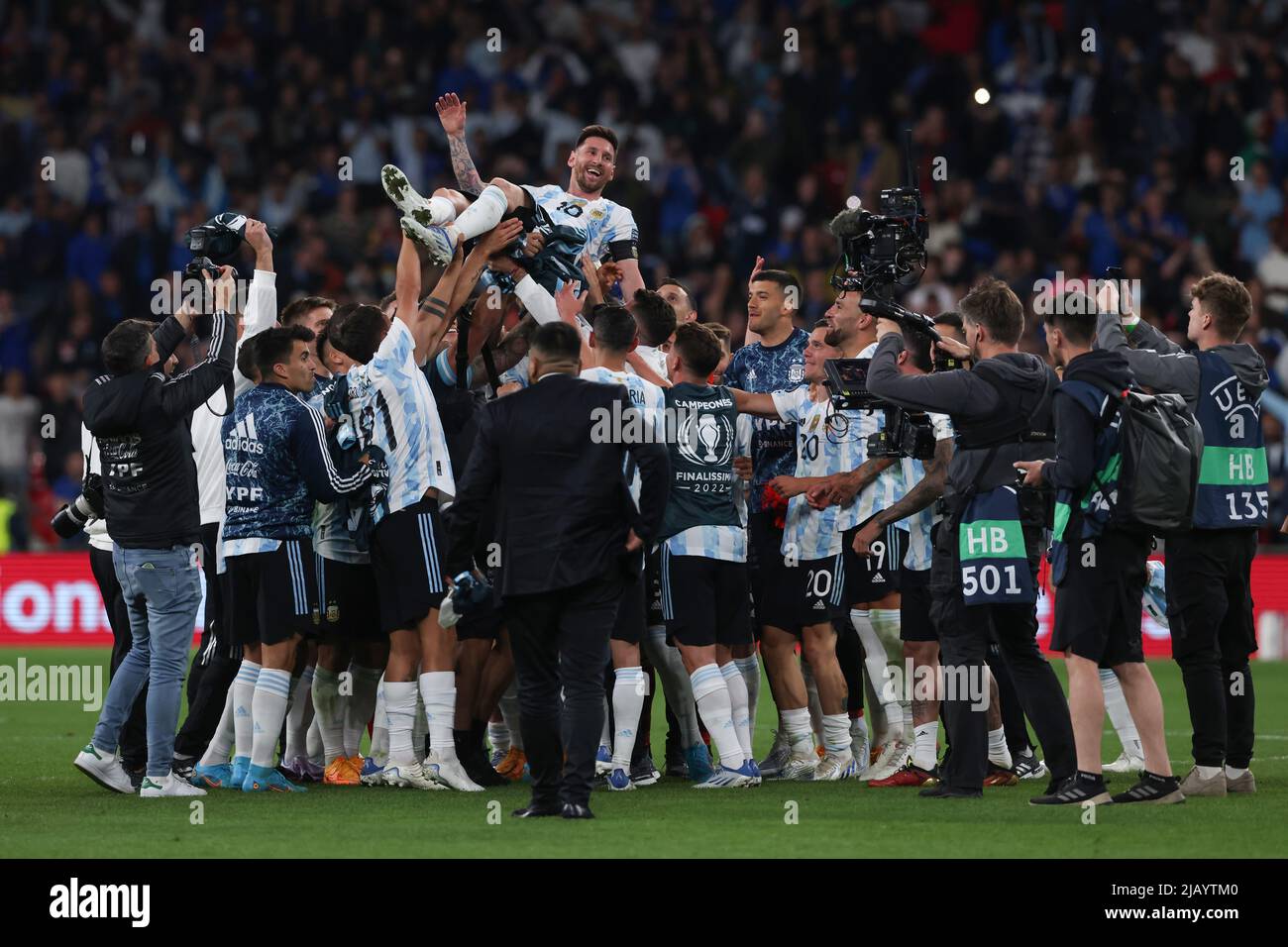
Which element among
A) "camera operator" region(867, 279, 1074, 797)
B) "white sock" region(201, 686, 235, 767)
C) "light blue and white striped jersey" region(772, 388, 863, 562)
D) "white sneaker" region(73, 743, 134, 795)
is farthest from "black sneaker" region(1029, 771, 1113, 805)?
"white sneaker" region(73, 743, 134, 795)

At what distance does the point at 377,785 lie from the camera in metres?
9.97

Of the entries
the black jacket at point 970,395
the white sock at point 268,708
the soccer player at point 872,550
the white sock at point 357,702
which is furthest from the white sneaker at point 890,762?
the white sock at point 268,708

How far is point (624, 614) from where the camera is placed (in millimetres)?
9758

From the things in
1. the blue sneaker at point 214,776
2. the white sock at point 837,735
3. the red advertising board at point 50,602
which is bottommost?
the blue sneaker at point 214,776

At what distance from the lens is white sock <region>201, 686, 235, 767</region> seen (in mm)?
10250

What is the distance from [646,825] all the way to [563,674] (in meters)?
0.76

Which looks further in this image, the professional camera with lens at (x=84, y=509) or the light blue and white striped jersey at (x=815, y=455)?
the light blue and white striped jersey at (x=815, y=455)

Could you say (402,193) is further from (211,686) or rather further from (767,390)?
(211,686)

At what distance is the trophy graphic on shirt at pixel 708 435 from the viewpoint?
1007 cm

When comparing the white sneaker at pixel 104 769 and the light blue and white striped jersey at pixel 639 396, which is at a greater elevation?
the light blue and white striped jersey at pixel 639 396

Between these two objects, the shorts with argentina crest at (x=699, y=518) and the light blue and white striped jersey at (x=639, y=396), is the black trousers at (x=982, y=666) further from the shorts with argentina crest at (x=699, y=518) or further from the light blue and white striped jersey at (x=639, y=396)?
the light blue and white striped jersey at (x=639, y=396)

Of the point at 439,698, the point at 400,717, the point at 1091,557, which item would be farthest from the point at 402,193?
the point at 1091,557

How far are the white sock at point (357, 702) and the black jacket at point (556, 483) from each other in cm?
204

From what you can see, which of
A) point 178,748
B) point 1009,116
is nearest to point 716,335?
point 178,748
